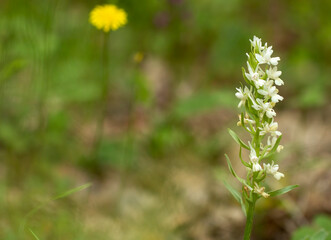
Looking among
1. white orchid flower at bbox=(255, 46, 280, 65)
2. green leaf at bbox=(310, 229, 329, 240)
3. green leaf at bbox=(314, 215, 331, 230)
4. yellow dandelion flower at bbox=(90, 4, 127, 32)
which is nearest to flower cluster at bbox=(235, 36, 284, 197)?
white orchid flower at bbox=(255, 46, 280, 65)

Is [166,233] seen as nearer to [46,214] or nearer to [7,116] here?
[46,214]

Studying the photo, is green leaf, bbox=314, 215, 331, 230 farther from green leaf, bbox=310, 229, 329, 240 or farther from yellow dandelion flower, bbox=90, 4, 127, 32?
yellow dandelion flower, bbox=90, 4, 127, 32

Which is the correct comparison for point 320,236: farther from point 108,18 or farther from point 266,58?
point 108,18

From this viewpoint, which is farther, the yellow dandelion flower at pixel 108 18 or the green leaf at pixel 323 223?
the yellow dandelion flower at pixel 108 18

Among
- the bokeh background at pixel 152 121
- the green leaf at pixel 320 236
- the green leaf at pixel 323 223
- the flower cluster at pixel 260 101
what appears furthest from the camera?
the bokeh background at pixel 152 121

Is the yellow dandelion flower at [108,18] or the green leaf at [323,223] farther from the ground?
the yellow dandelion flower at [108,18]

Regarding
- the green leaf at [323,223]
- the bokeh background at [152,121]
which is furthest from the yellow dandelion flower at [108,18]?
the green leaf at [323,223]

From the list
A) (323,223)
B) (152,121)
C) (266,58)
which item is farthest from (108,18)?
(323,223)

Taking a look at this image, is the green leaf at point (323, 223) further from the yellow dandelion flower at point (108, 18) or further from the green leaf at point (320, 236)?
the yellow dandelion flower at point (108, 18)

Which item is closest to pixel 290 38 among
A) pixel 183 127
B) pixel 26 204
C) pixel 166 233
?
pixel 183 127
